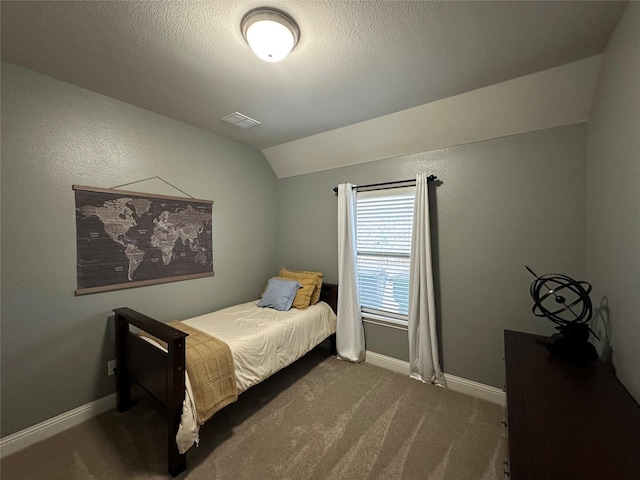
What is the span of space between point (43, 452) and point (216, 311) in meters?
1.47

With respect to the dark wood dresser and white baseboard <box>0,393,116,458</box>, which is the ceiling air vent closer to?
white baseboard <box>0,393,116,458</box>

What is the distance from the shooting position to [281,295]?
115 inches

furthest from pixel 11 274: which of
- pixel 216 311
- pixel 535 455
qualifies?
pixel 535 455

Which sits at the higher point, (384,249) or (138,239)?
(138,239)

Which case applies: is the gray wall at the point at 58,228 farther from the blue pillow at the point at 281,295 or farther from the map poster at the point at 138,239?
the blue pillow at the point at 281,295

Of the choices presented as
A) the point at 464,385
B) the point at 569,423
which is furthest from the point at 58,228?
the point at 464,385

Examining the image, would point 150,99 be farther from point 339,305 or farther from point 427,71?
point 339,305

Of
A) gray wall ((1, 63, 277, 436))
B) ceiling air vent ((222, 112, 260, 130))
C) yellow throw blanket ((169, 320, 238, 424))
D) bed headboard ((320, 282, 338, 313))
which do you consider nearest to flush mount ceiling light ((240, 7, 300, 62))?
ceiling air vent ((222, 112, 260, 130))

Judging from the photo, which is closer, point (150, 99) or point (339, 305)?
point (150, 99)

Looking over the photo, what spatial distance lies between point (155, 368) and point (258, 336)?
727mm

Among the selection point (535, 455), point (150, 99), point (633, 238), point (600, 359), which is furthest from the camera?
point (150, 99)

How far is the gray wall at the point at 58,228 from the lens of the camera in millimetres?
1758

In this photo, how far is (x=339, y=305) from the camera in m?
3.01

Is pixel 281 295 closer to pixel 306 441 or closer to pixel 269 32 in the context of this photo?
pixel 306 441
